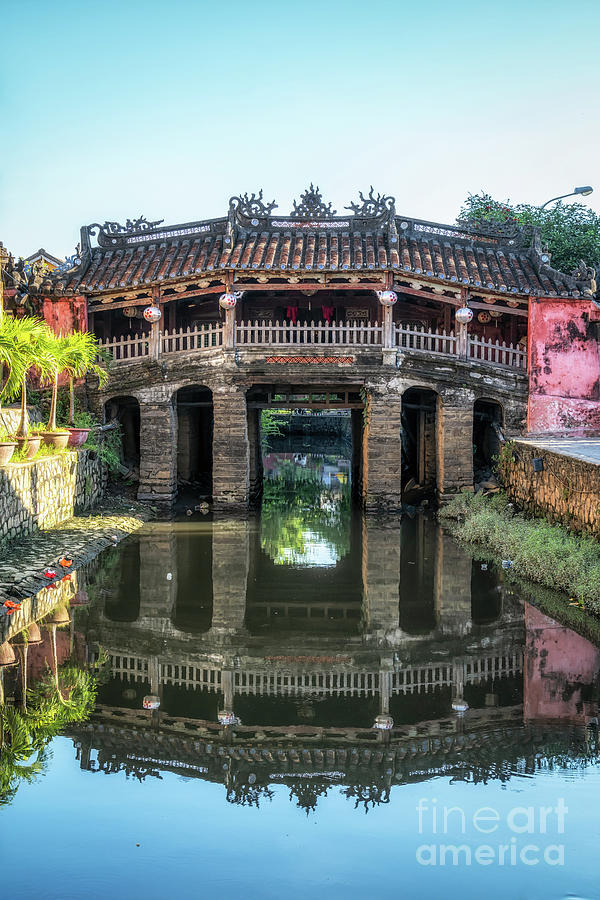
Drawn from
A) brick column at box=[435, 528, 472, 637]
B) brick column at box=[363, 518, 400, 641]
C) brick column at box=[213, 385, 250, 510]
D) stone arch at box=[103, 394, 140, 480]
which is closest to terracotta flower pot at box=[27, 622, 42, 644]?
brick column at box=[363, 518, 400, 641]

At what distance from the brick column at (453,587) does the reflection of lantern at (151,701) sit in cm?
369

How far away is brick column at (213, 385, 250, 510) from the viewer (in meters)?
18.8

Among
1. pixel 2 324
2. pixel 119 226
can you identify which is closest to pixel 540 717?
pixel 2 324

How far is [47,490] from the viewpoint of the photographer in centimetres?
1423

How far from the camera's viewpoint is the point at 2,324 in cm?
1368

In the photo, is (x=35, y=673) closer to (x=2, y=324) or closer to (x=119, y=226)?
(x=2, y=324)

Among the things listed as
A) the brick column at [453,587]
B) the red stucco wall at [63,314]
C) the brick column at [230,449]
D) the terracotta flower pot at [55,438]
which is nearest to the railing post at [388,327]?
the brick column at [230,449]

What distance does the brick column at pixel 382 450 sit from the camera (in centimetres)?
1859

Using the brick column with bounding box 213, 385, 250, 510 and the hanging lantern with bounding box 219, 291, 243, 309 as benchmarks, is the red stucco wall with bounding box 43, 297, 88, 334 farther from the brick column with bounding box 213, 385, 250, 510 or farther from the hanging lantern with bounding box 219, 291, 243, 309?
the brick column with bounding box 213, 385, 250, 510

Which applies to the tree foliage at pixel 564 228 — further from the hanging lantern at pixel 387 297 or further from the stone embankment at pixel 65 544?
the stone embankment at pixel 65 544

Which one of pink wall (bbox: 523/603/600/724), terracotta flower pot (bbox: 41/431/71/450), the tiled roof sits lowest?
pink wall (bbox: 523/603/600/724)

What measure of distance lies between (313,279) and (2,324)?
7.85 meters

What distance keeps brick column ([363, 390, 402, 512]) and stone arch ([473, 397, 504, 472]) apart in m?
2.20

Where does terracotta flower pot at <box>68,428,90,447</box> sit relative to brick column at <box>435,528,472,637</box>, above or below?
above
